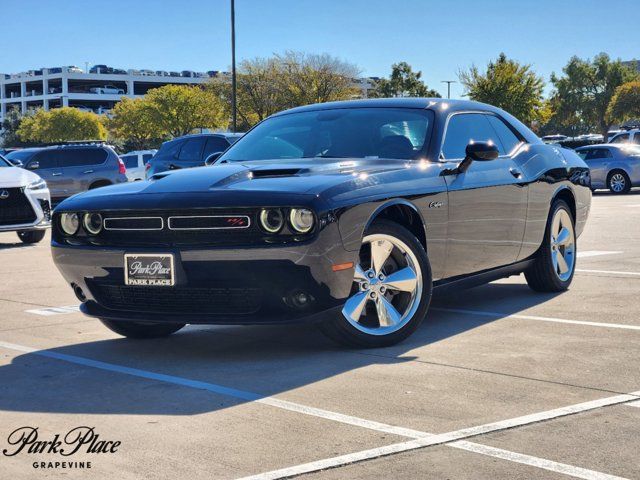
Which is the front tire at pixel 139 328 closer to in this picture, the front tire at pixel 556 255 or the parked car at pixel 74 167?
the front tire at pixel 556 255

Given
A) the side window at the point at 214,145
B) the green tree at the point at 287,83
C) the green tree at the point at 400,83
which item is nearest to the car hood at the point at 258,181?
the side window at the point at 214,145

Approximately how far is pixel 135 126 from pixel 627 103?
46.1 meters

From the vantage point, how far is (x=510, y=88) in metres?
70.1

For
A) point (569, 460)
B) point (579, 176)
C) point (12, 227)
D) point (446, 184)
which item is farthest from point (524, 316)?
point (12, 227)

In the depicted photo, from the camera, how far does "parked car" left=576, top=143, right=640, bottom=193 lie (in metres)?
27.7

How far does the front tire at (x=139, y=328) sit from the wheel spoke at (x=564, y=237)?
3.29 meters

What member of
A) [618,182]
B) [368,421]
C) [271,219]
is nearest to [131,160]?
[618,182]

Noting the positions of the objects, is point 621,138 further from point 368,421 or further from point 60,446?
point 60,446

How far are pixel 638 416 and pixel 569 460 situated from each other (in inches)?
29.4

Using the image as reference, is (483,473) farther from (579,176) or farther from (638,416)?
(579,176)

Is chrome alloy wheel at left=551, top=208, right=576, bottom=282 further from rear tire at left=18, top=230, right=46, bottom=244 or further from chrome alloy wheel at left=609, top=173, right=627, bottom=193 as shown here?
→ chrome alloy wheel at left=609, top=173, right=627, bottom=193

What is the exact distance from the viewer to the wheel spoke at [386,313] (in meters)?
5.77

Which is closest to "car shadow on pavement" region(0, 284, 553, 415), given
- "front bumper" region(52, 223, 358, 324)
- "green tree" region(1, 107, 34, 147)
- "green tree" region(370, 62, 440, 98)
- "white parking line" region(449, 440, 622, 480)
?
"front bumper" region(52, 223, 358, 324)

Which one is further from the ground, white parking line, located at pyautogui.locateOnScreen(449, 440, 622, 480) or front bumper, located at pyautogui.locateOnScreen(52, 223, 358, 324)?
front bumper, located at pyautogui.locateOnScreen(52, 223, 358, 324)
